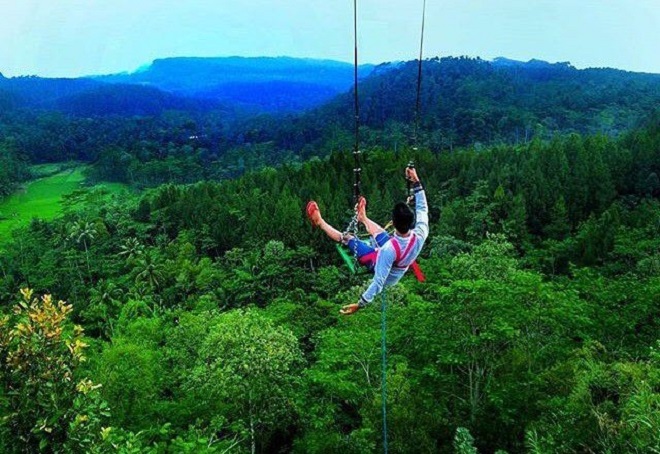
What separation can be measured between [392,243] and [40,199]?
114m

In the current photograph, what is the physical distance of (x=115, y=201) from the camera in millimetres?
84938

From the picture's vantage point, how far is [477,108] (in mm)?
135375

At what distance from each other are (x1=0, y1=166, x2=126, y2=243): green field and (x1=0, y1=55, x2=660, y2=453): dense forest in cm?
449

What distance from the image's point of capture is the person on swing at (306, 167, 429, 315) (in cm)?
648

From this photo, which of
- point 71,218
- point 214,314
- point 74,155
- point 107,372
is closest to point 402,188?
→ point 214,314

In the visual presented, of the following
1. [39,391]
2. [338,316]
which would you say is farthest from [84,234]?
[39,391]

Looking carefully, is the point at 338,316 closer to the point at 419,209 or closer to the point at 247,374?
the point at 247,374

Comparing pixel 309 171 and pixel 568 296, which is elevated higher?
pixel 568 296

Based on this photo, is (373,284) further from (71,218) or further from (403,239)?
(71,218)

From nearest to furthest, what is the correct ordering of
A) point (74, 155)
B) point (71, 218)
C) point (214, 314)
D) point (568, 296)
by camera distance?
1. point (568, 296)
2. point (214, 314)
3. point (71, 218)
4. point (74, 155)

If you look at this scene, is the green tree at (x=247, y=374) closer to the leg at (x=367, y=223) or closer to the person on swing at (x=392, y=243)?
the person on swing at (x=392, y=243)

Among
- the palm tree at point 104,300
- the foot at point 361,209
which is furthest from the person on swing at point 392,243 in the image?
the palm tree at point 104,300

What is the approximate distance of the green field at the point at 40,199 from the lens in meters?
88.6

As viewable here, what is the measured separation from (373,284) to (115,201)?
8528cm
